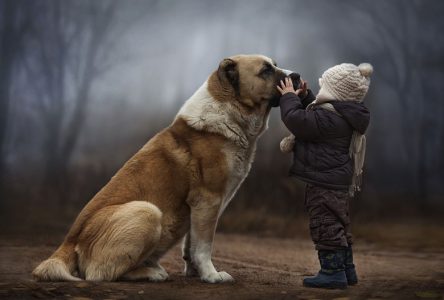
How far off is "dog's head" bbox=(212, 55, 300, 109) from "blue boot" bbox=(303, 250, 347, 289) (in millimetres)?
1521

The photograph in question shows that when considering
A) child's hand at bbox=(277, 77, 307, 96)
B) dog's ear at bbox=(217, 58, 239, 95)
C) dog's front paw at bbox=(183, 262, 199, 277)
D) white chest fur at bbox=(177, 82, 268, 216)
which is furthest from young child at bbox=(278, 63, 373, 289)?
dog's front paw at bbox=(183, 262, 199, 277)

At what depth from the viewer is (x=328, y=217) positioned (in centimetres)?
522

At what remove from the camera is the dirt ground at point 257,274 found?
485cm

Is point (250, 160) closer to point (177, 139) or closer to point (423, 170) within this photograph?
point (177, 139)

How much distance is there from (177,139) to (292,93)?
44.8 inches

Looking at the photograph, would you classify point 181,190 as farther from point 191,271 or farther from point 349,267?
point 349,267

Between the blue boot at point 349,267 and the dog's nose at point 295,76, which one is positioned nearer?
the blue boot at point 349,267

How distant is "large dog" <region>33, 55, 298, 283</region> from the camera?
17.0 feet

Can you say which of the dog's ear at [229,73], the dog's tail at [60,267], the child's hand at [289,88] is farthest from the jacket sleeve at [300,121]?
the dog's tail at [60,267]

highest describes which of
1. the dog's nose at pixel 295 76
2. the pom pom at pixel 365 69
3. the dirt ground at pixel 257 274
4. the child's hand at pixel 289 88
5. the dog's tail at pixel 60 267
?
the pom pom at pixel 365 69

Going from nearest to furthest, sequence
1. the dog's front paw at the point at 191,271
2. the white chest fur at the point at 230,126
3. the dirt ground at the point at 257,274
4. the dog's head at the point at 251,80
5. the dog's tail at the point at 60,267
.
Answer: the dirt ground at the point at 257,274, the dog's tail at the point at 60,267, the white chest fur at the point at 230,126, the dog's head at the point at 251,80, the dog's front paw at the point at 191,271

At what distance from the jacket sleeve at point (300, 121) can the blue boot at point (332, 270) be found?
100cm

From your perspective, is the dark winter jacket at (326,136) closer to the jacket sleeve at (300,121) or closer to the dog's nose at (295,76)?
the jacket sleeve at (300,121)

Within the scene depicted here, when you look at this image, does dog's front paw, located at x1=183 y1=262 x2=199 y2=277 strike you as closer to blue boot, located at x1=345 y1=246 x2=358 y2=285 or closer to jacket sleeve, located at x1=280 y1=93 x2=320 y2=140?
blue boot, located at x1=345 y1=246 x2=358 y2=285
